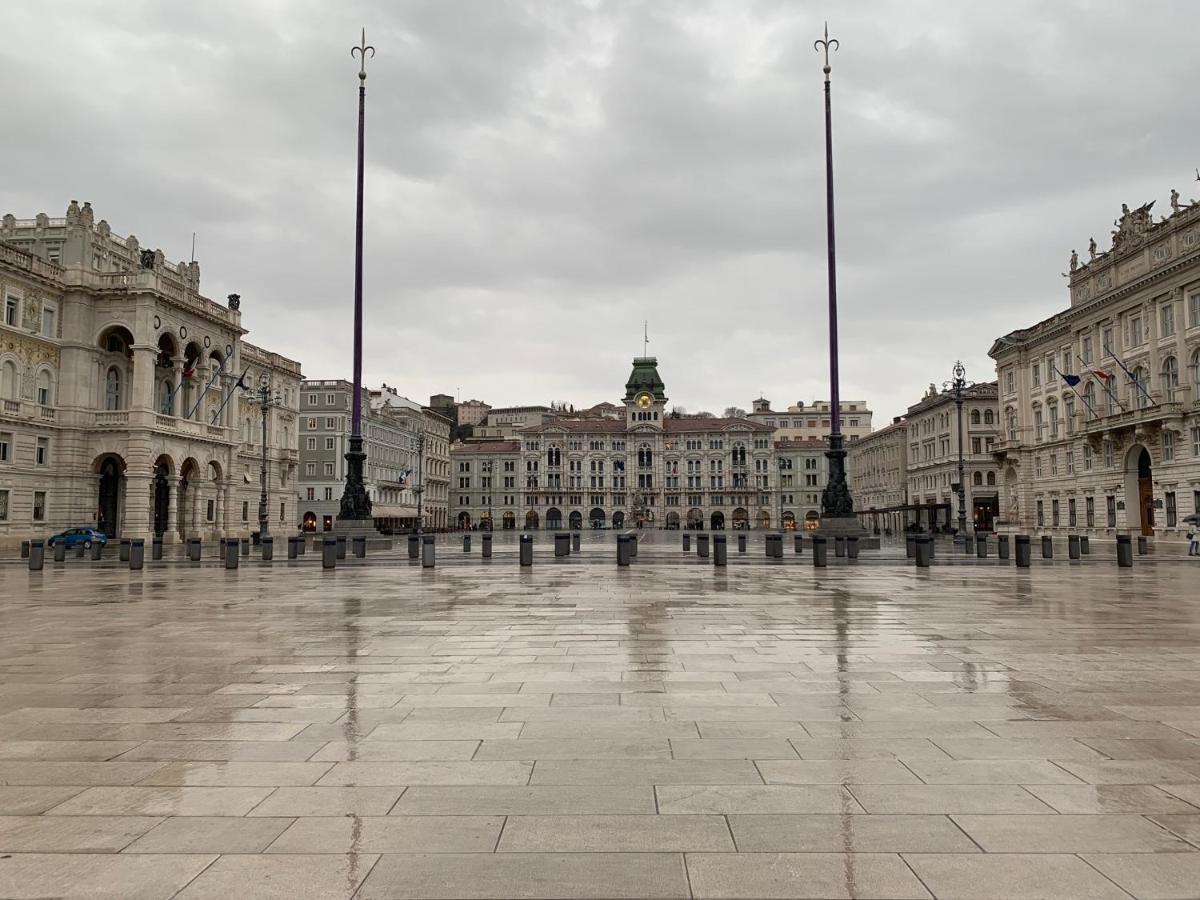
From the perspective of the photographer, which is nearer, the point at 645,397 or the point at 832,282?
the point at 832,282

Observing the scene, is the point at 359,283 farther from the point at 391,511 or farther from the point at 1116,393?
the point at 391,511

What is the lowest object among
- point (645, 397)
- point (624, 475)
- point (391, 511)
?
point (391, 511)

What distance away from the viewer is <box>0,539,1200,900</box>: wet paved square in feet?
13.7

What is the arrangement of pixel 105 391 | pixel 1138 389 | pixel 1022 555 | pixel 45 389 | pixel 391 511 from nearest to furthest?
Answer: 1. pixel 1022 555
2. pixel 45 389
3. pixel 1138 389
4. pixel 105 391
5. pixel 391 511

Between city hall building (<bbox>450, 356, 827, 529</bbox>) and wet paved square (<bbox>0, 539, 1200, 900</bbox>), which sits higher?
city hall building (<bbox>450, 356, 827, 529</bbox>)

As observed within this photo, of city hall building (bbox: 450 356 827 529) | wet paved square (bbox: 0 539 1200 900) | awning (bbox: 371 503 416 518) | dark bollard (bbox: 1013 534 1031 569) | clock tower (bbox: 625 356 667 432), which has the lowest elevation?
wet paved square (bbox: 0 539 1200 900)

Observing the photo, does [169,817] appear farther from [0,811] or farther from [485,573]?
[485,573]

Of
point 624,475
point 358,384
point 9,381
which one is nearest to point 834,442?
point 358,384

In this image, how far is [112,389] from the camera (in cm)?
5503

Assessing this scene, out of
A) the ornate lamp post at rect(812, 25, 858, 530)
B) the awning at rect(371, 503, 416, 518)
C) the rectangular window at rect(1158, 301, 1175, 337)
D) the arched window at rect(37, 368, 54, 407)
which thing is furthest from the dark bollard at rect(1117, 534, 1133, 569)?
the awning at rect(371, 503, 416, 518)

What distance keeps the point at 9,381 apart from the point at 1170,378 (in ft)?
221

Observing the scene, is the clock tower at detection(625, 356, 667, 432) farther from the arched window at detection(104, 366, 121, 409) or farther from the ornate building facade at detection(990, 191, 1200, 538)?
the arched window at detection(104, 366, 121, 409)

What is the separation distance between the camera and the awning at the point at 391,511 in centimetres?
9325

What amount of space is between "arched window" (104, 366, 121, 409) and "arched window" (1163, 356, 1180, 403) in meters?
65.7
